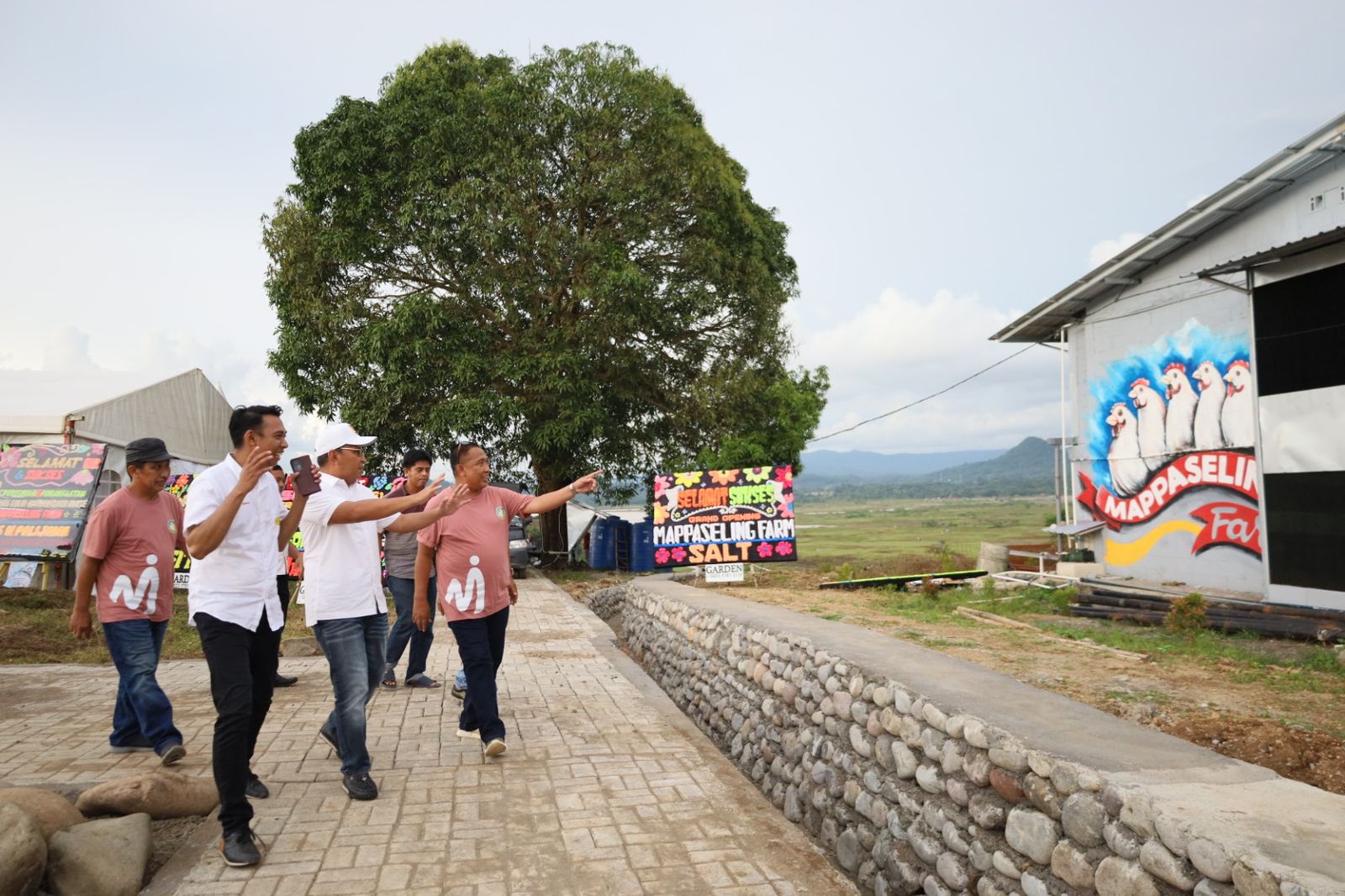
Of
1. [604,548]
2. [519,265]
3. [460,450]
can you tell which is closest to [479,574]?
[460,450]

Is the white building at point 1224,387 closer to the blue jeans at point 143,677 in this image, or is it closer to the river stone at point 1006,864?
the river stone at point 1006,864

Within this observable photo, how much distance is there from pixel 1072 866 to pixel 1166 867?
47 centimetres

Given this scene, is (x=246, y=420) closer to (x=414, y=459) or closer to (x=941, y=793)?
(x=414, y=459)

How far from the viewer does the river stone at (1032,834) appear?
336 centimetres

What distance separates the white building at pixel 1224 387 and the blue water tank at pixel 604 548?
11.4m

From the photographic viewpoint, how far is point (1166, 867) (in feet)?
9.04

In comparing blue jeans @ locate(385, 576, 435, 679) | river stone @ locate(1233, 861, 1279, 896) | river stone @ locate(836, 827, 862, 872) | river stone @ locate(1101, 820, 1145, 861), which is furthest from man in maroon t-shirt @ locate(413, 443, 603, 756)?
river stone @ locate(1233, 861, 1279, 896)

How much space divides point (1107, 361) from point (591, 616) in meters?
9.70

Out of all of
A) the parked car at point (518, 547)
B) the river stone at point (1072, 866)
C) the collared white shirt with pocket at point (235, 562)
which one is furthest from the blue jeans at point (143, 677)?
the parked car at point (518, 547)

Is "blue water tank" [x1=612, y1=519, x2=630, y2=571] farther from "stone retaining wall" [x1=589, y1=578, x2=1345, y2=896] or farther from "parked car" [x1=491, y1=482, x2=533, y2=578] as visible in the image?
"stone retaining wall" [x1=589, y1=578, x2=1345, y2=896]

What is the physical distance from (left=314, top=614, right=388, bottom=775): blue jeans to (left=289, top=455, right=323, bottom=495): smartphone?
73cm

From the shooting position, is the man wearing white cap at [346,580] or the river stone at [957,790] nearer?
the river stone at [957,790]

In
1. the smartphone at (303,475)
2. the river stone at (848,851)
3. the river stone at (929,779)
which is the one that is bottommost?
the river stone at (848,851)

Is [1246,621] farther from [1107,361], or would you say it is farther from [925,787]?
[925,787]
